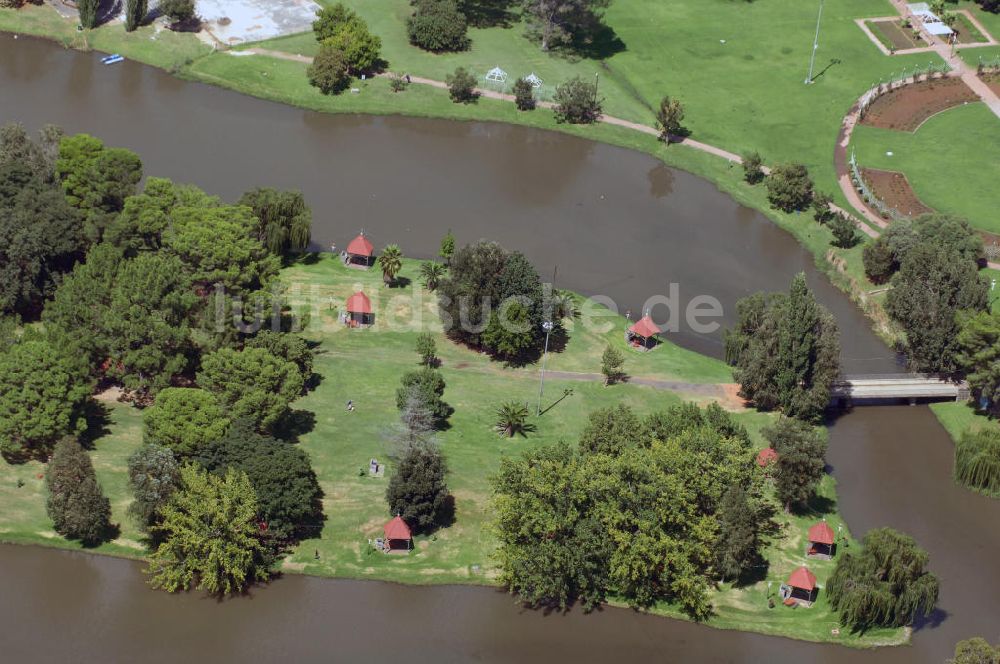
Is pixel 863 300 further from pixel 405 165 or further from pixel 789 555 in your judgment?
pixel 405 165

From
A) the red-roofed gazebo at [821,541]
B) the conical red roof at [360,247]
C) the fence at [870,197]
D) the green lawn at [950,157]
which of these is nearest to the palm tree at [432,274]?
the conical red roof at [360,247]

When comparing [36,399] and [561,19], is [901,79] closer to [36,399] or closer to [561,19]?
[561,19]

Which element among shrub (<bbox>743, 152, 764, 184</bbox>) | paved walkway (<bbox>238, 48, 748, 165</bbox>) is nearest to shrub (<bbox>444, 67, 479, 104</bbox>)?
paved walkway (<bbox>238, 48, 748, 165</bbox>)

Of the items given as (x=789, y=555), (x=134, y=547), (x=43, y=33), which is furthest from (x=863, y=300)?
(x=43, y=33)

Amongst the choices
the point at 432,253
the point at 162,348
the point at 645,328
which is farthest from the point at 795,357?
the point at 162,348

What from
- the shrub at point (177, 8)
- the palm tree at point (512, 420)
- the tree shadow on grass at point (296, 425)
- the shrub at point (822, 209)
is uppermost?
the shrub at point (177, 8)

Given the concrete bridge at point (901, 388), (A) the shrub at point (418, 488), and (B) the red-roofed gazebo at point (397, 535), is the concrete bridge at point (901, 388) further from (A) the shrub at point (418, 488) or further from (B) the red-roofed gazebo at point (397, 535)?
(B) the red-roofed gazebo at point (397, 535)

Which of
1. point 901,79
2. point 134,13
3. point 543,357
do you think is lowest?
point 543,357

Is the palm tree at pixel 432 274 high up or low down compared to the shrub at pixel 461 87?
down
